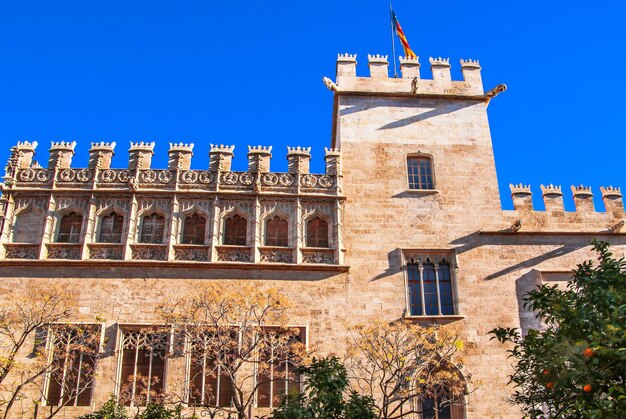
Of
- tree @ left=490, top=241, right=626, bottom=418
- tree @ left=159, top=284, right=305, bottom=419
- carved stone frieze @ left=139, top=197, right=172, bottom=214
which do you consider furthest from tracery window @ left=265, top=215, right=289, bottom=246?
tree @ left=490, top=241, right=626, bottom=418

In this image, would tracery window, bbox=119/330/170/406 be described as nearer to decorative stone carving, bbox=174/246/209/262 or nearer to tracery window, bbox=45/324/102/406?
tracery window, bbox=45/324/102/406

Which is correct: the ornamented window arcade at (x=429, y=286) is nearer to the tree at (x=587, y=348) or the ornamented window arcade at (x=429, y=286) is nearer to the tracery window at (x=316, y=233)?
the tracery window at (x=316, y=233)

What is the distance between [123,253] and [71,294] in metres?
1.99

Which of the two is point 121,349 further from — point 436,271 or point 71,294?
point 436,271

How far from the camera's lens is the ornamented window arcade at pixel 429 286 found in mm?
20188

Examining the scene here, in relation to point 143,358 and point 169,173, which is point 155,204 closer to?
point 169,173

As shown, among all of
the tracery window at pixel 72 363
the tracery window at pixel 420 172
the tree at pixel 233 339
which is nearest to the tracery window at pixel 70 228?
the tracery window at pixel 72 363

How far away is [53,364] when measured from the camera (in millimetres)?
17969

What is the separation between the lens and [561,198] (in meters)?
22.3

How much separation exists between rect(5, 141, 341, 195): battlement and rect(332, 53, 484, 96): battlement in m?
3.67

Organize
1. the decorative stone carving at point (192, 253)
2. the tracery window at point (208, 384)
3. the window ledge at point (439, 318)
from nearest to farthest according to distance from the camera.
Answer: the tracery window at point (208, 384), the window ledge at point (439, 318), the decorative stone carving at point (192, 253)

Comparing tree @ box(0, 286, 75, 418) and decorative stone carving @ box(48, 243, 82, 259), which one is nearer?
tree @ box(0, 286, 75, 418)

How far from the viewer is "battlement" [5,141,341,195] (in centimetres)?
2122

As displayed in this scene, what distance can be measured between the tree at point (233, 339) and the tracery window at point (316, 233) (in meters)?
2.61
